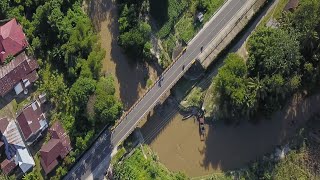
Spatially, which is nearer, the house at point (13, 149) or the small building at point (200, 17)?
the small building at point (200, 17)

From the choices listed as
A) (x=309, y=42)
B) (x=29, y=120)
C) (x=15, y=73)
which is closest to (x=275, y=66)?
(x=309, y=42)

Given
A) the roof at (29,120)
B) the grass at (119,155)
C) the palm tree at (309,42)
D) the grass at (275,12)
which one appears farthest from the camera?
the grass at (119,155)

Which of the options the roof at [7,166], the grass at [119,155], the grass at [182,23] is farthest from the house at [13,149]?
the grass at [182,23]

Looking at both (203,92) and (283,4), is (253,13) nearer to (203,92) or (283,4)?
(283,4)

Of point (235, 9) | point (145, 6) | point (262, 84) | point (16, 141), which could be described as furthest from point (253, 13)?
point (16, 141)

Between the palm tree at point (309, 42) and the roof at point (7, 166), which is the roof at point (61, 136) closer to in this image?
the roof at point (7, 166)

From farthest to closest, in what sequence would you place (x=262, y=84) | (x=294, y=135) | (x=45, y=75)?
(x=45, y=75) < (x=294, y=135) < (x=262, y=84)
